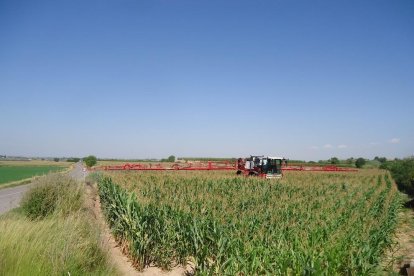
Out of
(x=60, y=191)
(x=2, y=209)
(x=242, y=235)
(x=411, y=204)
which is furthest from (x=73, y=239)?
(x=411, y=204)

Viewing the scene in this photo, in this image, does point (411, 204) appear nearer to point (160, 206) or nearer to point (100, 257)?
point (160, 206)

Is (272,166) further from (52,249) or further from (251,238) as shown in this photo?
(52,249)

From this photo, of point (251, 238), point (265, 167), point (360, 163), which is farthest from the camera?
point (360, 163)

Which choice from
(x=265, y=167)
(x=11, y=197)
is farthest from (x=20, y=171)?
(x=265, y=167)

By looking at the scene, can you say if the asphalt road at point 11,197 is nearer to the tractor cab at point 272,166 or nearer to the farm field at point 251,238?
the farm field at point 251,238

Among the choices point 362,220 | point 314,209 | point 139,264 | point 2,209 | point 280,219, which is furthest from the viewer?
point 2,209

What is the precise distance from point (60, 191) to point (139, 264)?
5.38m

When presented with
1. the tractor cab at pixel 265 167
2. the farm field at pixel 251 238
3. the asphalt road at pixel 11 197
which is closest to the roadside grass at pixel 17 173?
the asphalt road at pixel 11 197

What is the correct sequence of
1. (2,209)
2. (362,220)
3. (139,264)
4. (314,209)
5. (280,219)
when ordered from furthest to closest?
(2,209), (314,209), (362,220), (280,219), (139,264)

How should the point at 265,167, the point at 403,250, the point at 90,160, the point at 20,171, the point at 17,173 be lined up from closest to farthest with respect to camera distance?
the point at 403,250
the point at 265,167
the point at 17,173
the point at 20,171
the point at 90,160

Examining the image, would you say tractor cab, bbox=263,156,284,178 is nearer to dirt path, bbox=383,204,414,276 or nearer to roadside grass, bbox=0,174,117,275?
dirt path, bbox=383,204,414,276

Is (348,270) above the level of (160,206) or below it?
below

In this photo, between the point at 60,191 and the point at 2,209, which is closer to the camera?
the point at 60,191

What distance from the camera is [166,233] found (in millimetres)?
9141
